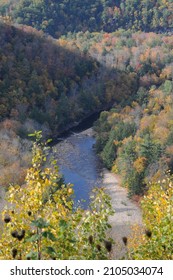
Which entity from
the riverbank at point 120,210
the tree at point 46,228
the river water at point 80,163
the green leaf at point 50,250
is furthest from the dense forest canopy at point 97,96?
the river water at point 80,163

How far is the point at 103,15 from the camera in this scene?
158m

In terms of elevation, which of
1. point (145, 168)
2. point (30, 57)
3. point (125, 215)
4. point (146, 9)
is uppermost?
point (146, 9)

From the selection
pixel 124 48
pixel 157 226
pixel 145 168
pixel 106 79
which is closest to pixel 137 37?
pixel 124 48

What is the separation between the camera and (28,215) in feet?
33.3

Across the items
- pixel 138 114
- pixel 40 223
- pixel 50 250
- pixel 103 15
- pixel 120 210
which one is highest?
pixel 103 15

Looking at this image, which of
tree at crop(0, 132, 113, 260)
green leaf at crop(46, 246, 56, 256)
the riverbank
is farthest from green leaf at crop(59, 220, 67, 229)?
the riverbank

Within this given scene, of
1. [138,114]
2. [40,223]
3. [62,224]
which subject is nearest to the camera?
[40,223]

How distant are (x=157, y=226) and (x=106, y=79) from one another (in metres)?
88.8

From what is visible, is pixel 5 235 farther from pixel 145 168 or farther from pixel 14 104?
pixel 14 104

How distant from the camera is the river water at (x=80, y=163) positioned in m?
54.6

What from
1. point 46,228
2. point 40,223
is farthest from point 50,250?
point 40,223

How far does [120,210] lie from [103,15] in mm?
120877

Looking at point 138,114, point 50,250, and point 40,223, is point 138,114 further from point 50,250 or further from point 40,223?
point 40,223

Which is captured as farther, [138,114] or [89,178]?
[138,114]
